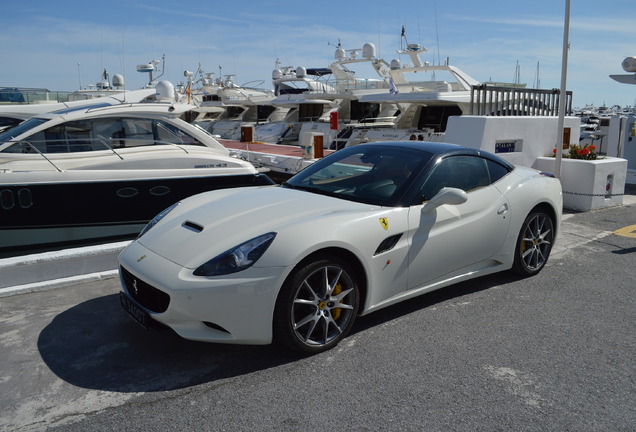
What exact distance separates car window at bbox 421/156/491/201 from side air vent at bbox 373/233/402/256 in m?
0.51

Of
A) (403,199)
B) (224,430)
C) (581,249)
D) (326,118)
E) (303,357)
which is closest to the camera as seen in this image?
(224,430)

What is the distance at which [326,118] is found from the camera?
27750 mm

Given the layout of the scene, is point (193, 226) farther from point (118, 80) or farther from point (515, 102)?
point (118, 80)

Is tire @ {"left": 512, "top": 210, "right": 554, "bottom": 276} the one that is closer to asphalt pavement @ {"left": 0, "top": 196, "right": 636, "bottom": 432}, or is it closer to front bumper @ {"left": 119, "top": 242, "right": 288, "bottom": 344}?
asphalt pavement @ {"left": 0, "top": 196, "right": 636, "bottom": 432}

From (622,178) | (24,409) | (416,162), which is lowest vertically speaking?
(24,409)

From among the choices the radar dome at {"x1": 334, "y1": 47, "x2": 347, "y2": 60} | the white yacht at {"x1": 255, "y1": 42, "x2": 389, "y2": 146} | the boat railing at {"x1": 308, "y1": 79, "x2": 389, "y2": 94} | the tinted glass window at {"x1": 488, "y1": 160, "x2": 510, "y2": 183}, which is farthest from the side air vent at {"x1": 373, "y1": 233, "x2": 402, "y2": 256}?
the radar dome at {"x1": 334, "y1": 47, "x2": 347, "y2": 60}

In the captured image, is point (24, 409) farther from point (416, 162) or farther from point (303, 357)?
point (416, 162)

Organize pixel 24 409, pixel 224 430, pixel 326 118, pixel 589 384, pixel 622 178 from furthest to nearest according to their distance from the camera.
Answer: pixel 326 118 → pixel 622 178 → pixel 589 384 → pixel 24 409 → pixel 224 430

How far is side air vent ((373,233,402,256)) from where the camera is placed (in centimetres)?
398

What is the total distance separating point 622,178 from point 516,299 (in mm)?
5890

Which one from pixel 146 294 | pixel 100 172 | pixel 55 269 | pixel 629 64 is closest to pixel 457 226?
pixel 146 294

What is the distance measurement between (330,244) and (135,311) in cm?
136

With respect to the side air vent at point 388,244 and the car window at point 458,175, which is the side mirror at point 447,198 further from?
the side air vent at point 388,244

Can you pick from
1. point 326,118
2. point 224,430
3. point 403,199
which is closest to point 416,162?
point 403,199
